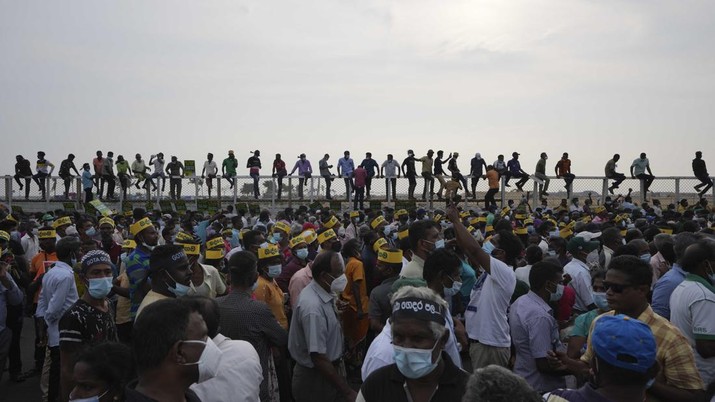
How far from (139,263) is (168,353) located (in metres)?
4.54

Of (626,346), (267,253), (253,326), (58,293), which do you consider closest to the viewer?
(626,346)

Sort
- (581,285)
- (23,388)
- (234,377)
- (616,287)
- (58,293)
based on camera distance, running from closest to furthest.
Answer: (234,377) → (616,287) → (58,293) → (581,285) → (23,388)

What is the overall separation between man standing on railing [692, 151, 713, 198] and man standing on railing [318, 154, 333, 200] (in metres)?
14.4

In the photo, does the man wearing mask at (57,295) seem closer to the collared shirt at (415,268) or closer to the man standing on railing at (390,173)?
the collared shirt at (415,268)

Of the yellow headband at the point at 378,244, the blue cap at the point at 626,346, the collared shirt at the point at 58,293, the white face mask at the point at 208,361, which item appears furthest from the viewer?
the yellow headband at the point at 378,244

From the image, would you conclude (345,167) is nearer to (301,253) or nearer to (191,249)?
(301,253)

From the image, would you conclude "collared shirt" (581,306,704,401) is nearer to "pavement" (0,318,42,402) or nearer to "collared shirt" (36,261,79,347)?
"collared shirt" (36,261,79,347)

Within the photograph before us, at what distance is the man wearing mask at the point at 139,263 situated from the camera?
20.1 feet

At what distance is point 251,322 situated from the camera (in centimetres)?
461

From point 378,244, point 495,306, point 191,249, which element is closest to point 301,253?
point 378,244

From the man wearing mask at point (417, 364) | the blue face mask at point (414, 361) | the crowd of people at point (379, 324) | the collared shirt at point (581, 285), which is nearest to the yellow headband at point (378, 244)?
the crowd of people at point (379, 324)

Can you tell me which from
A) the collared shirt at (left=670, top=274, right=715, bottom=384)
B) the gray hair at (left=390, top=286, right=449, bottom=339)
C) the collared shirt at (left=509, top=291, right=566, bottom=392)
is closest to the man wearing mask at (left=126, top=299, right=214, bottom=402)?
the gray hair at (left=390, top=286, right=449, bottom=339)

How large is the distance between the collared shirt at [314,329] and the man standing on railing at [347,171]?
730 inches

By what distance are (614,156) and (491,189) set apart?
5209 millimetres
